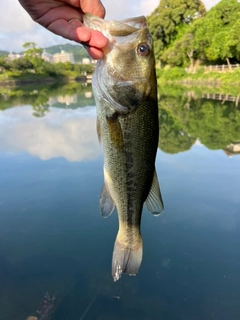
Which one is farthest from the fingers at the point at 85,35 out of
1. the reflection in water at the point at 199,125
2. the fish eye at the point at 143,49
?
the reflection in water at the point at 199,125

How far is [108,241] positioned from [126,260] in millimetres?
2634

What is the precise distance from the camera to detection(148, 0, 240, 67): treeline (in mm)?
29828

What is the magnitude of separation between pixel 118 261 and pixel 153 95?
129 centimetres

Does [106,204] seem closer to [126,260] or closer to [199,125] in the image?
[126,260]

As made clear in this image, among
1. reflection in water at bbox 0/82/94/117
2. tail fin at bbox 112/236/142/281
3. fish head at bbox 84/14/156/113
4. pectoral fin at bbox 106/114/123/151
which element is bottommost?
reflection in water at bbox 0/82/94/117

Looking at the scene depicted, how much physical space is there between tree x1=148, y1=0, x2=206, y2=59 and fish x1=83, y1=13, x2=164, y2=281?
44.6m

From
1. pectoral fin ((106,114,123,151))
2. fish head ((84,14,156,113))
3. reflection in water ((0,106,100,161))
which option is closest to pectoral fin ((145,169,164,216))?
pectoral fin ((106,114,123,151))

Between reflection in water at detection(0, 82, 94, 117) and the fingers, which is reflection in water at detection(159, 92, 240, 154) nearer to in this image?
the fingers

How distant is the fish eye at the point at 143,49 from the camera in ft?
6.12

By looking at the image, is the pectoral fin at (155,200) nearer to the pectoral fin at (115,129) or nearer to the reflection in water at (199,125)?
the pectoral fin at (115,129)

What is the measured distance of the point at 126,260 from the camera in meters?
2.29

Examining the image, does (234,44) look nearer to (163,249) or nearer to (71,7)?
(163,249)

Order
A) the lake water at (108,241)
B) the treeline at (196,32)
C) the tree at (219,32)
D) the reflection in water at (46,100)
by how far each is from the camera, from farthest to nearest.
Result: the treeline at (196,32) < the tree at (219,32) < the reflection in water at (46,100) < the lake water at (108,241)

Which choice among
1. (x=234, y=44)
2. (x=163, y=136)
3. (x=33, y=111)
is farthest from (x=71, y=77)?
(x=163, y=136)
